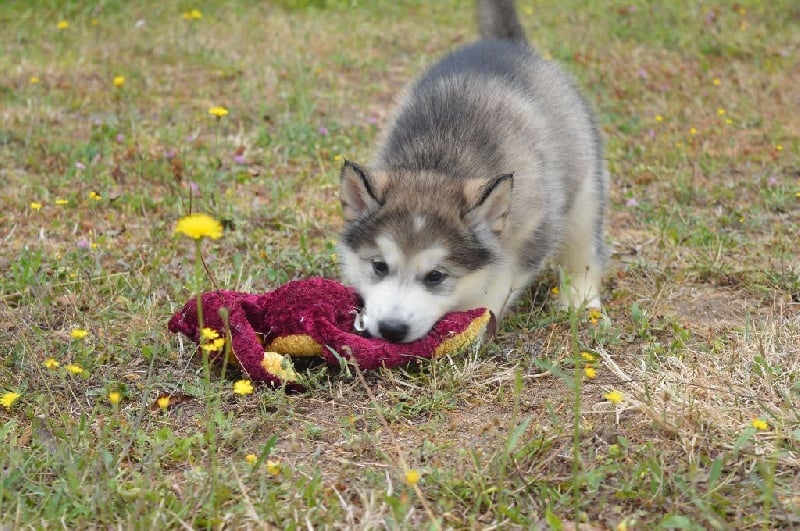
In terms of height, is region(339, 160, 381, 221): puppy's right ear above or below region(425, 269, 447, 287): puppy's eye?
above

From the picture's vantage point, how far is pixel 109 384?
338 cm

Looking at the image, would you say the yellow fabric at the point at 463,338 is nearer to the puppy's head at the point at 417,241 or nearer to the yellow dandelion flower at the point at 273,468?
the puppy's head at the point at 417,241

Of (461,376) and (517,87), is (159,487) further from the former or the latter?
(517,87)

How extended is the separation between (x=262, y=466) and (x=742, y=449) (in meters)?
1.44

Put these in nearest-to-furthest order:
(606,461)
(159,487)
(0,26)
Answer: (159,487) → (606,461) → (0,26)

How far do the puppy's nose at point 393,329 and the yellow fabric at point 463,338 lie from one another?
155 mm

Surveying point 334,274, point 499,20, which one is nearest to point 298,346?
point 334,274

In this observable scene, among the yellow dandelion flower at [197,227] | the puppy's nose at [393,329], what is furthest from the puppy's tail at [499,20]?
the yellow dandelion flower at [197,227]

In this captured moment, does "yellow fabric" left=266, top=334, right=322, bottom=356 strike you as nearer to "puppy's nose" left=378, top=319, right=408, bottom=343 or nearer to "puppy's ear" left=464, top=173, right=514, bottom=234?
"puppy's nose" left=378, top=319, right=408, bottom=343

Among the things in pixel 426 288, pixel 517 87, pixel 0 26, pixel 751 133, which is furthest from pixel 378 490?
pixel 0 26

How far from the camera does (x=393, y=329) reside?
347 cm

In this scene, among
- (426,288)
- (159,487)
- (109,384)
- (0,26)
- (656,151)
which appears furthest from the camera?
(0,26)

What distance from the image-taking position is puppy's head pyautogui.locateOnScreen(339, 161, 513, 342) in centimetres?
354

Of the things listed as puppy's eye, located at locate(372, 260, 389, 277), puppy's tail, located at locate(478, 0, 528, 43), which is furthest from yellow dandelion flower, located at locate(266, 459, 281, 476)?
puppy's tail, located at locate(478, 0, 528, 43)
